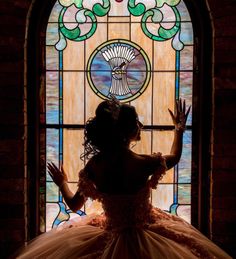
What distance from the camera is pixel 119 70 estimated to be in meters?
3.14

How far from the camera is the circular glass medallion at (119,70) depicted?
10.3 feet

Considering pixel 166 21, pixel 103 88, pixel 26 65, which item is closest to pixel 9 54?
pixel 26 65

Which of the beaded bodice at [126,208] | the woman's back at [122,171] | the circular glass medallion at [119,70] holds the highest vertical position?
the circular glass medallion at [119,70]

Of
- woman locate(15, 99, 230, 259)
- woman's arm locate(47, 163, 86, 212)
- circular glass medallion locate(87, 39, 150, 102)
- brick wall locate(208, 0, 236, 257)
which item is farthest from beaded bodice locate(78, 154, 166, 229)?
circular glass medallion locate(87, 39, 150, 102)

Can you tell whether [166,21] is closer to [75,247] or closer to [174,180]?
[174,180]

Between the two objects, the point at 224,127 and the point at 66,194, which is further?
the point at 224,127

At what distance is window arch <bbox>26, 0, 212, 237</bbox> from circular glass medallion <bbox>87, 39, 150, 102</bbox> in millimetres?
18

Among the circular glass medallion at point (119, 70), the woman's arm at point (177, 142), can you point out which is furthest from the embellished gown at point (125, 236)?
the circular glass medallion at point (119, 70)

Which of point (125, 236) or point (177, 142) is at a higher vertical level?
point (177, 142)

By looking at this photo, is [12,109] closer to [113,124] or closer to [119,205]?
[113,124]

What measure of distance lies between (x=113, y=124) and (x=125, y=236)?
469 millimetres

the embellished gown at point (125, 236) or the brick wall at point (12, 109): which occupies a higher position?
the brick wall at point (12, 109)

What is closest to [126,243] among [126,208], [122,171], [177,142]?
[126,208]

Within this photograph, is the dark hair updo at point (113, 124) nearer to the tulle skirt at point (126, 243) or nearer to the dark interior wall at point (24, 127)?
the tulle skirt at point (126, 243)
